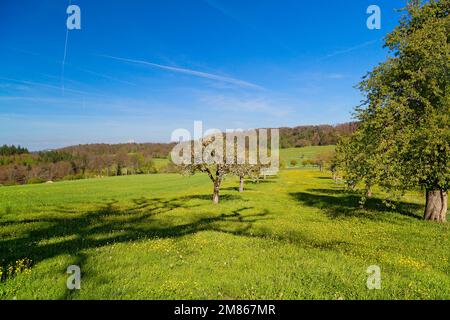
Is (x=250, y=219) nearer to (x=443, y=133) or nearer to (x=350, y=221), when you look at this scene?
(x=350, y=221)

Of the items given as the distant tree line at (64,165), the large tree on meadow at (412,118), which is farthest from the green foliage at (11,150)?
the large tree on meadow at (412,118)

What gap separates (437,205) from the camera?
74.2 feet

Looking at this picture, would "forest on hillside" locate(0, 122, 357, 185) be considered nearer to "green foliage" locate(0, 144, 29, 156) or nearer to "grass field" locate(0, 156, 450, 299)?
"green foliage" locate(0, 144, 29, 156)

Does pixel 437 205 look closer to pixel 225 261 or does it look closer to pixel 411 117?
pixel 411 117

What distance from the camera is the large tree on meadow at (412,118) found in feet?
63.2

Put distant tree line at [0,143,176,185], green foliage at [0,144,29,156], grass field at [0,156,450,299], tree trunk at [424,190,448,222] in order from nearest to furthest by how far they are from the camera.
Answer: grass field at [0,156,450,299], tree trunk at [424,190,448,222], distant tree line at [0,143,176,185], green foliage at [0,144,29,156]

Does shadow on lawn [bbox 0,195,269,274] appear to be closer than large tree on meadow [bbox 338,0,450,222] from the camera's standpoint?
Yes

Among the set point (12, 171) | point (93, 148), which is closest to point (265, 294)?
point (12, 171)

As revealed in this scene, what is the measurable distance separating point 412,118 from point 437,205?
7.60 m

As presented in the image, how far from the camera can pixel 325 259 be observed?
461 inches

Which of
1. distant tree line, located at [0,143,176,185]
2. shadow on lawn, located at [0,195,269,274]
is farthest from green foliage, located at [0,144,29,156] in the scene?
shadow on lawn, located at [0,195,269,274]

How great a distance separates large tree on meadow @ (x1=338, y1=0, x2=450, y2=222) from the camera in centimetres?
1925

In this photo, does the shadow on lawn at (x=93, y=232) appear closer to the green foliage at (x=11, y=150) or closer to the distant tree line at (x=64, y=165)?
the distant tree line at (x=64, y=165)
